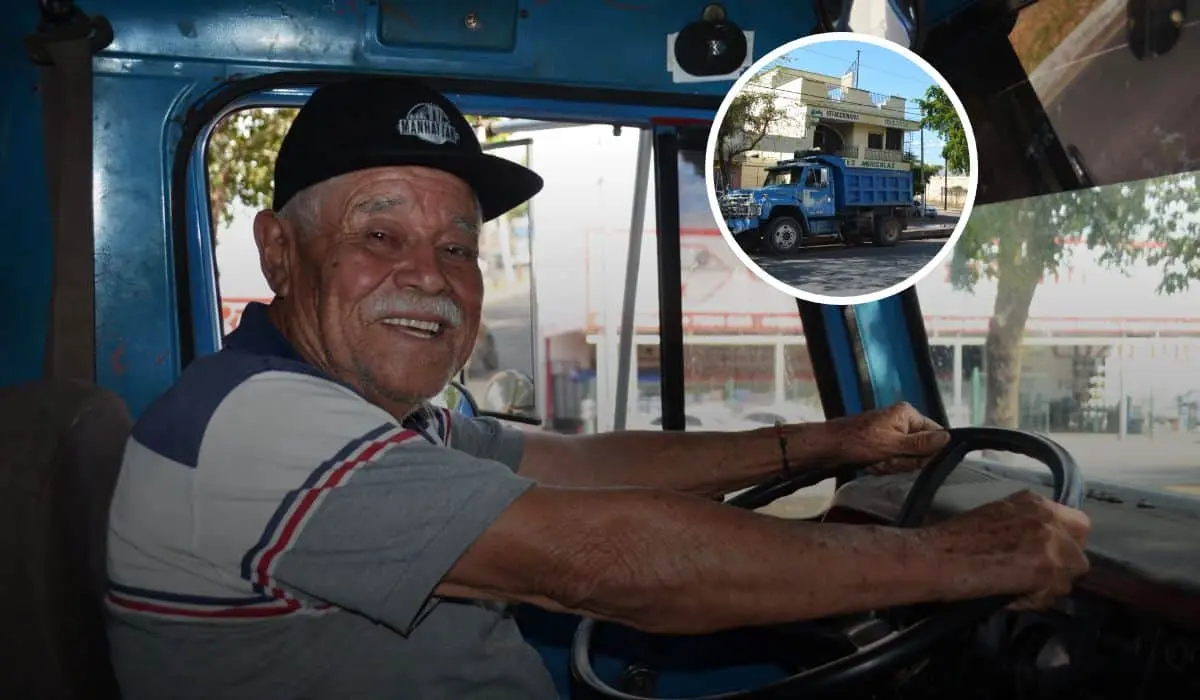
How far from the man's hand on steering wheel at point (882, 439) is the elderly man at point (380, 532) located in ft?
2.04

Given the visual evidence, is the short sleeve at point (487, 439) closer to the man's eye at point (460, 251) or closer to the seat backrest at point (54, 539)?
the man's eye at point (460, 251)

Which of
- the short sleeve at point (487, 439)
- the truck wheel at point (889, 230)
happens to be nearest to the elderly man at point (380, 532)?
the short sleeve at point (487, 439)

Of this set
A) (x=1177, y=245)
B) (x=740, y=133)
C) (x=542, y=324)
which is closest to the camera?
(x=1177, y=245)

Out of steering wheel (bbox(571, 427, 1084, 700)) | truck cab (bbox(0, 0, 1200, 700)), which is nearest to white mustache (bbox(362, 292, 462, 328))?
truck cab (bbox(0, 0, 1200, 700))

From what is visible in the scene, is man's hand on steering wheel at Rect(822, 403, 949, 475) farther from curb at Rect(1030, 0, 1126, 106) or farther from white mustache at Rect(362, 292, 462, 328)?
white mustache at Rect(362, 292, 462, 328)

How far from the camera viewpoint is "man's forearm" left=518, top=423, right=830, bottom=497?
204cm

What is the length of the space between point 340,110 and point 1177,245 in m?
1.38

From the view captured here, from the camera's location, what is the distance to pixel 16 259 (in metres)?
1.82

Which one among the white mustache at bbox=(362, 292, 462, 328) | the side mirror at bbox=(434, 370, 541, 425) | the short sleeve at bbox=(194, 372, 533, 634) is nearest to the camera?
the short sleeve at bbox=(194, 372, 533, 634)

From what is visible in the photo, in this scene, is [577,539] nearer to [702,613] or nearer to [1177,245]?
[702,613]

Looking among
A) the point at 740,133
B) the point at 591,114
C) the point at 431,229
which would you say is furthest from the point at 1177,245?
the point at 431,229

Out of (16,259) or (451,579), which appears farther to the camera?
(16,259)

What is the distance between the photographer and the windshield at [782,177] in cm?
195

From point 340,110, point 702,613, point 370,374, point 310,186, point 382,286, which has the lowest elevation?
point 702,613
